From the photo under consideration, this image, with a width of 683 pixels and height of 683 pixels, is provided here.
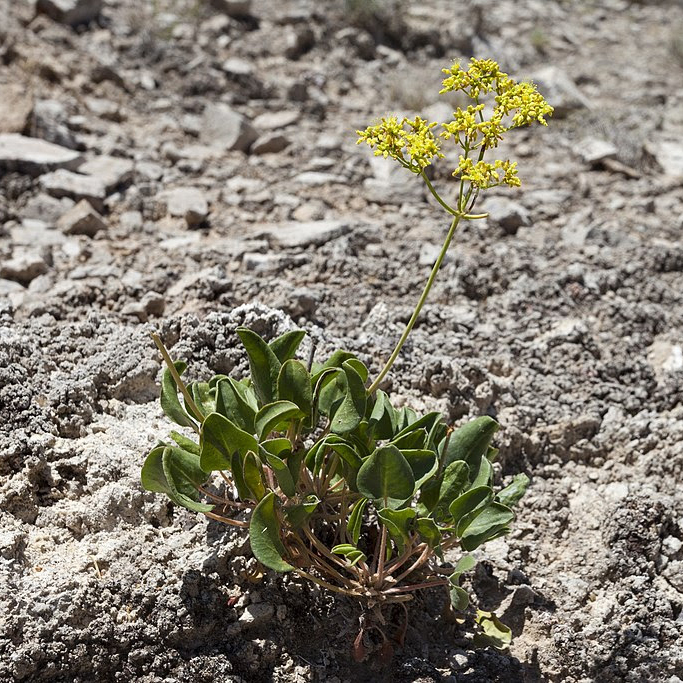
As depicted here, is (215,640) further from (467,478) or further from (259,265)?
(259,265)

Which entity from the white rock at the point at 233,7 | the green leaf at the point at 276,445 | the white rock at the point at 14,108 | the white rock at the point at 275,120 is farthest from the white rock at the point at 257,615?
the white rock at the point at 233,7

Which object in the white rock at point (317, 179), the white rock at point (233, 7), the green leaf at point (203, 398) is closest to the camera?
the green leaf at point (203, 398)

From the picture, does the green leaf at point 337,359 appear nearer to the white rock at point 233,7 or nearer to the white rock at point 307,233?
the white rock at point 307,233

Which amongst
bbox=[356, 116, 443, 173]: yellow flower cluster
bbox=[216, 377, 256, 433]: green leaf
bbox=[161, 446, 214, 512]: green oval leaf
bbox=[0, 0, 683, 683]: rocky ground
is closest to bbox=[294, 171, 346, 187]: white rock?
bbox=[0, 0, 683, 683]: rocky ground

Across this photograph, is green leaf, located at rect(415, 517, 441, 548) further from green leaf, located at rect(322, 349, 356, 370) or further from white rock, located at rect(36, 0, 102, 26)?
white rock, located at rect(36, 0, 102, 26)

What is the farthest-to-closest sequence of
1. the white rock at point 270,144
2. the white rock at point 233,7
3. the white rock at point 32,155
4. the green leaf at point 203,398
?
the white rock at point 233,7, the white rock at point 270,144, the white rock at point 32,155, the green leaf at point 203,398

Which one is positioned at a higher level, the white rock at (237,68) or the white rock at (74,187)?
the white rock at (237,68)

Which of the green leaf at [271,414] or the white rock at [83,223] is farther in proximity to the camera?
the white rock at [83,223]
